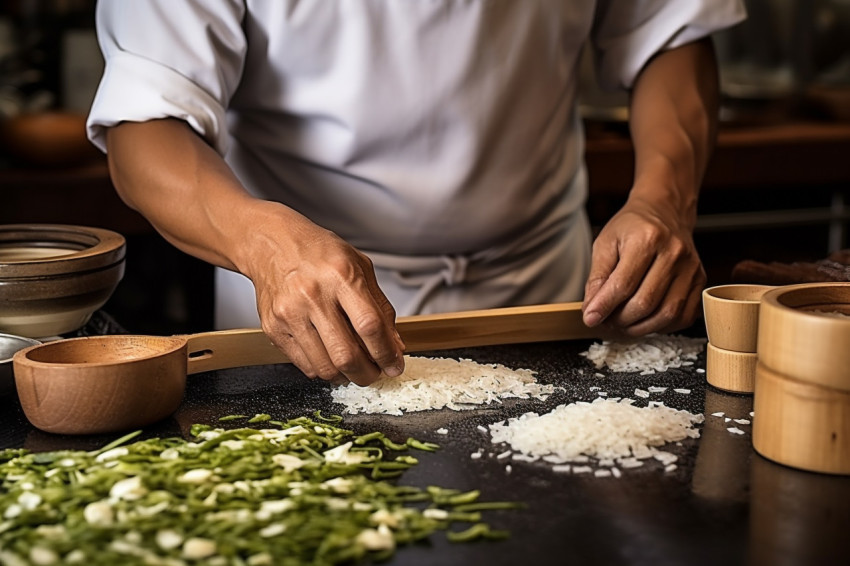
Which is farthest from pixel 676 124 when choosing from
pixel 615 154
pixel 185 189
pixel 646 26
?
pixel 615 154

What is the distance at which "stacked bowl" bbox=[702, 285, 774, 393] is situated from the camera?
4.33 ft

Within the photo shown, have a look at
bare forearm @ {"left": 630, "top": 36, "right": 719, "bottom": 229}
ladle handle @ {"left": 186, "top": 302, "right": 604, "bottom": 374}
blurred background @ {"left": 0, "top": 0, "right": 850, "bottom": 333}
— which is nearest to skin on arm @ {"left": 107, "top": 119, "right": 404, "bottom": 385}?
ladle handle @ {"left": 186, "top": 302, "right": 604, "bottom": 374}

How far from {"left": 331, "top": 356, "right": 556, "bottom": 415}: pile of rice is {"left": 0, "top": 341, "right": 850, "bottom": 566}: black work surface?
0.07 feet

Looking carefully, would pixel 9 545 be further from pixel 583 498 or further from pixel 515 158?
pixel 515 158

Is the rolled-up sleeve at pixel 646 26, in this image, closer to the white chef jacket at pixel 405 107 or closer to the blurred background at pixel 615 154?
the white chef jacket at pixel 405 107

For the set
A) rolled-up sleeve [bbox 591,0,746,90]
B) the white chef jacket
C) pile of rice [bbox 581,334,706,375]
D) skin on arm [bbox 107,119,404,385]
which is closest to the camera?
skin on arm [bbox 107,119,404,385]

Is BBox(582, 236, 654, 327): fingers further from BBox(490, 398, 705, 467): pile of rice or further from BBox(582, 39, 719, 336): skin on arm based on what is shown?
BBox(490, 398, 705, 467): pile of rice

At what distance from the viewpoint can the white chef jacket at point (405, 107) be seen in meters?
1.57

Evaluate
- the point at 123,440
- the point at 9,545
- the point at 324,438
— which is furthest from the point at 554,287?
the point at 9,545

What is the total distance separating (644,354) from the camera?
1488 millimetres

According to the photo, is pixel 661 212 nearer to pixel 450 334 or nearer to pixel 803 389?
pixel 450 334

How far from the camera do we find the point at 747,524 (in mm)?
990

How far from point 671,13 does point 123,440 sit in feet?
3.92

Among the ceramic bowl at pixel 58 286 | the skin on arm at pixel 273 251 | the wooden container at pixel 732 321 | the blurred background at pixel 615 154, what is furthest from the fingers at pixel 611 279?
the blurred background at pixel 615 154
